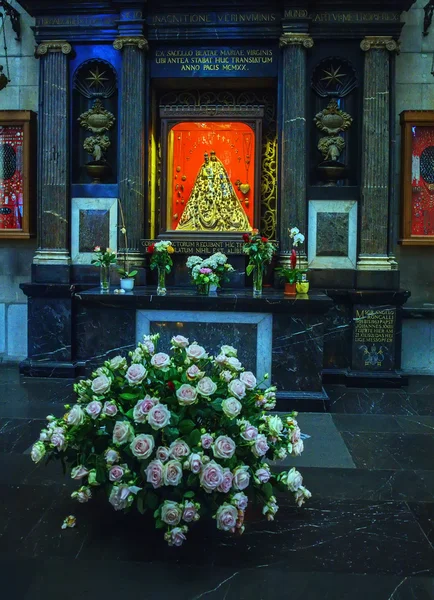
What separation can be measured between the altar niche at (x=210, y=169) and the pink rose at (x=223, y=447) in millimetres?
5406

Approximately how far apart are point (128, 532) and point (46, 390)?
396cm

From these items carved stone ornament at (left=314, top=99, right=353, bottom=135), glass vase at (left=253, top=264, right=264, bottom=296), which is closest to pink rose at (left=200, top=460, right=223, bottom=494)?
glass vase at (left=253, top=264, right=264, bottom=296)

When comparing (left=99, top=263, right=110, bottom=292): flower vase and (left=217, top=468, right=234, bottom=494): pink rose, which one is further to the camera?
(left=99, top=263, right=110, bottom=292): flower vase

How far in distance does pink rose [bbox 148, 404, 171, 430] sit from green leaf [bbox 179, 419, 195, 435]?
0.13 meters

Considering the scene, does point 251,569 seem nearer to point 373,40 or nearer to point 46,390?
point 46,390

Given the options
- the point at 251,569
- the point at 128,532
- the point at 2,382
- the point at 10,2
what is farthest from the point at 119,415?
the point at 10,2

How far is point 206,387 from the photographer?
9.66 feet

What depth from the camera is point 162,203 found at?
27.5 feet

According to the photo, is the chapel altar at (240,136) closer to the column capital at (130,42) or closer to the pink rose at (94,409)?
the column capital at (130,42)

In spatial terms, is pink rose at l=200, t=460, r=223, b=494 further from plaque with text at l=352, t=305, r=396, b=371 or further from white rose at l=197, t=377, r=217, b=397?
plaque with text at l=352, t=305, r=396, b=371

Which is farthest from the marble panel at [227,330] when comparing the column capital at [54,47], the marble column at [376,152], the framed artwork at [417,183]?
the column capital at [54,47]

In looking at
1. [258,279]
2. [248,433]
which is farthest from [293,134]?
[248,433]

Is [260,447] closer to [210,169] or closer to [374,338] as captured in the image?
[374,338]

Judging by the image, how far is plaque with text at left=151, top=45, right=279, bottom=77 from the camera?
788 cm
